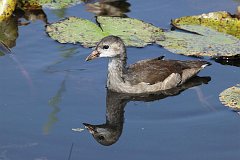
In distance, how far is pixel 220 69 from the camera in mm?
10055

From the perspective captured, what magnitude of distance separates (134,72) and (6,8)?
9.05 feet

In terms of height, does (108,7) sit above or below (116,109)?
above

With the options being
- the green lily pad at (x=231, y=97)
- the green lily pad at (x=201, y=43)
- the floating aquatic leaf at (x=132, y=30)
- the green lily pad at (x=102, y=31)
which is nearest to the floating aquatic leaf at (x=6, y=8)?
the green lily pad at (x=102, y=31)

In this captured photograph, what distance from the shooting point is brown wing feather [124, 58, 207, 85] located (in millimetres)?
9539

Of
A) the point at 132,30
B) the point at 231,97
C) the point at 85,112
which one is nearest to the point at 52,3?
the point at 132,30

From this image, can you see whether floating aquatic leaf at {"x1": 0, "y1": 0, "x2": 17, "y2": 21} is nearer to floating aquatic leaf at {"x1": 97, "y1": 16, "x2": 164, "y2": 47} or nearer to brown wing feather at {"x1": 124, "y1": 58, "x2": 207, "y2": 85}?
floating aquatic leaf at {"x1": 97, "y1": 16, "x2": 164, "y2": 47}

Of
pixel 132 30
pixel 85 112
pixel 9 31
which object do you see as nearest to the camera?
pixel 85 112

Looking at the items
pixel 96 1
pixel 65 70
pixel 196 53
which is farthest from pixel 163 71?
pixel 96 1

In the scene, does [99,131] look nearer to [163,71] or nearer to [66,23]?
[163,71]

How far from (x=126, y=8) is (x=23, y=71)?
2.89 meters

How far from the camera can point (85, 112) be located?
8.79 m

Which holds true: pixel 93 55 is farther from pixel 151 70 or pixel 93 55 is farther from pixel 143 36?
pixel 143 36

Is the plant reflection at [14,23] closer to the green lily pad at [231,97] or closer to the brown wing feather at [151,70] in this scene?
the brown wing feather at [151,70]

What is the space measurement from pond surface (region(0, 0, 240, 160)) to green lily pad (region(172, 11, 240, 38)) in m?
0.40
